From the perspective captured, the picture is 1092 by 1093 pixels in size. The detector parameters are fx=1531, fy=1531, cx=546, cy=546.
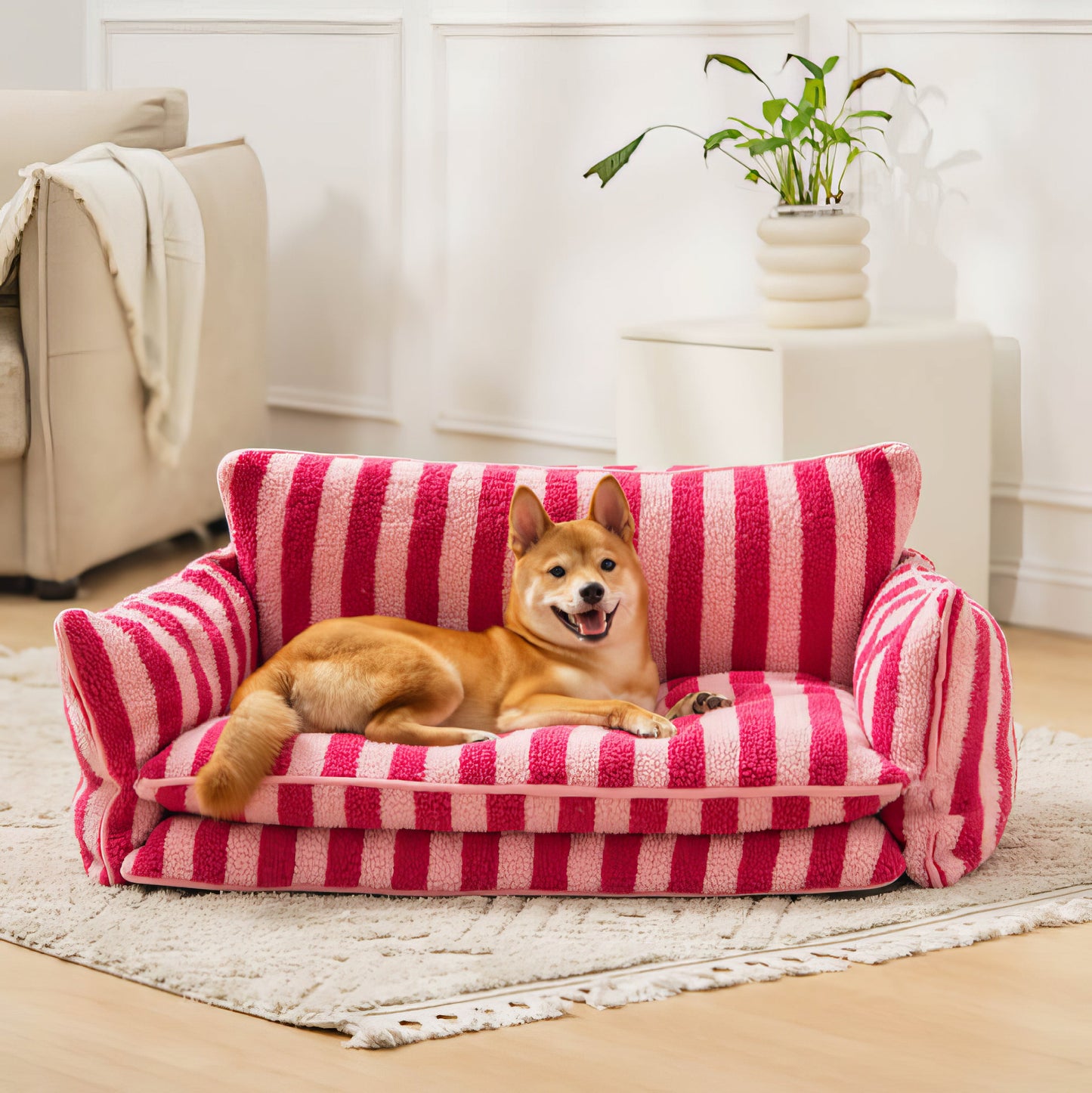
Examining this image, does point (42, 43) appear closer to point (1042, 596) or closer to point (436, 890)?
point (1042, 596)

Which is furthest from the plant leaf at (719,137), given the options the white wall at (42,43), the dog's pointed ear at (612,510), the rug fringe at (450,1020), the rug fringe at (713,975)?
the white wall at (42,43)

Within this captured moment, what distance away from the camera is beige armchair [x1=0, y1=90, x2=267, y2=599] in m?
3.18

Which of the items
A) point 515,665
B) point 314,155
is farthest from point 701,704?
point 314,155

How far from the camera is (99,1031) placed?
154 centimetres

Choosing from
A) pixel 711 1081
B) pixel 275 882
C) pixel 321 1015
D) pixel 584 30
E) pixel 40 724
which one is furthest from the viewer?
pixel 584 30

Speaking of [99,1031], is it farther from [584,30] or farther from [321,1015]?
[584,30]

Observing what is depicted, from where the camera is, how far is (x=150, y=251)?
3352 millimetres

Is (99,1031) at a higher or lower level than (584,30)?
lower

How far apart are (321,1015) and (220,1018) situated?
110 mm

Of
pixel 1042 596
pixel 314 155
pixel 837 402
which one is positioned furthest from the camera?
pixel 314 155

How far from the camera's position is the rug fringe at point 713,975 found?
153cm

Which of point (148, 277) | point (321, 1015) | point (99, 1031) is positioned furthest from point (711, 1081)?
point (148, 277)

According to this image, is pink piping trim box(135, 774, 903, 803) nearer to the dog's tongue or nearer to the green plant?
the dog's tongue

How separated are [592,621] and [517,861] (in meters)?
0.33
